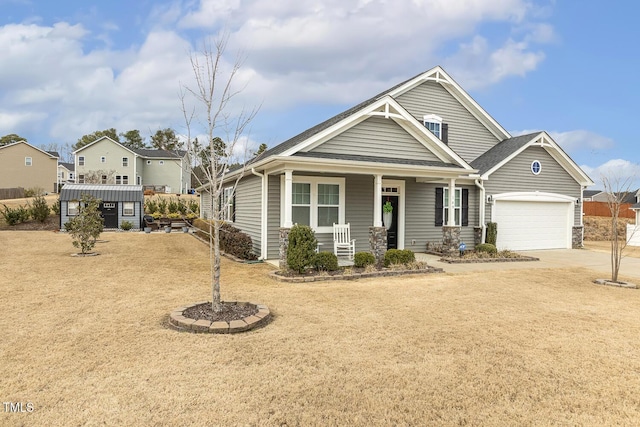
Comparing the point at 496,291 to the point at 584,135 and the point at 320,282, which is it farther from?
the point at 584,135

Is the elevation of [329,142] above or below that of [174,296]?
above

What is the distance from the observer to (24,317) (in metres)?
5.32

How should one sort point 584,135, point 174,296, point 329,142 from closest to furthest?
point 174,296 → point 329,142 → point 584,135

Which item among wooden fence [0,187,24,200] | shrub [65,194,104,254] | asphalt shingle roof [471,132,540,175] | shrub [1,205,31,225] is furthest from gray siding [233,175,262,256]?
wooden fence [0,187,24,200]

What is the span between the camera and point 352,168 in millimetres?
10391

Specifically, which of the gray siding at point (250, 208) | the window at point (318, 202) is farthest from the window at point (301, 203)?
the gray siding at point (250, 208)

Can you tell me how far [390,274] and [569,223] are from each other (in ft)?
39.0

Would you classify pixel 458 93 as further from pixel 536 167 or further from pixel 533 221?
pixel 533 221

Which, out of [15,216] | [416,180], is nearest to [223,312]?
[416,180]

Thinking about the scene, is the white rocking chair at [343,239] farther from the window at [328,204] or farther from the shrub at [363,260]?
the shrub at [363,260]

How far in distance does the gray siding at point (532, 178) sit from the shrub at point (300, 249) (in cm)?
918

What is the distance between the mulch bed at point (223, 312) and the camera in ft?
17.0

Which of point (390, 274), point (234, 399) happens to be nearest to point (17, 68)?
point (390, 274)

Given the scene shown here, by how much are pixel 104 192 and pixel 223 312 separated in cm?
2150
